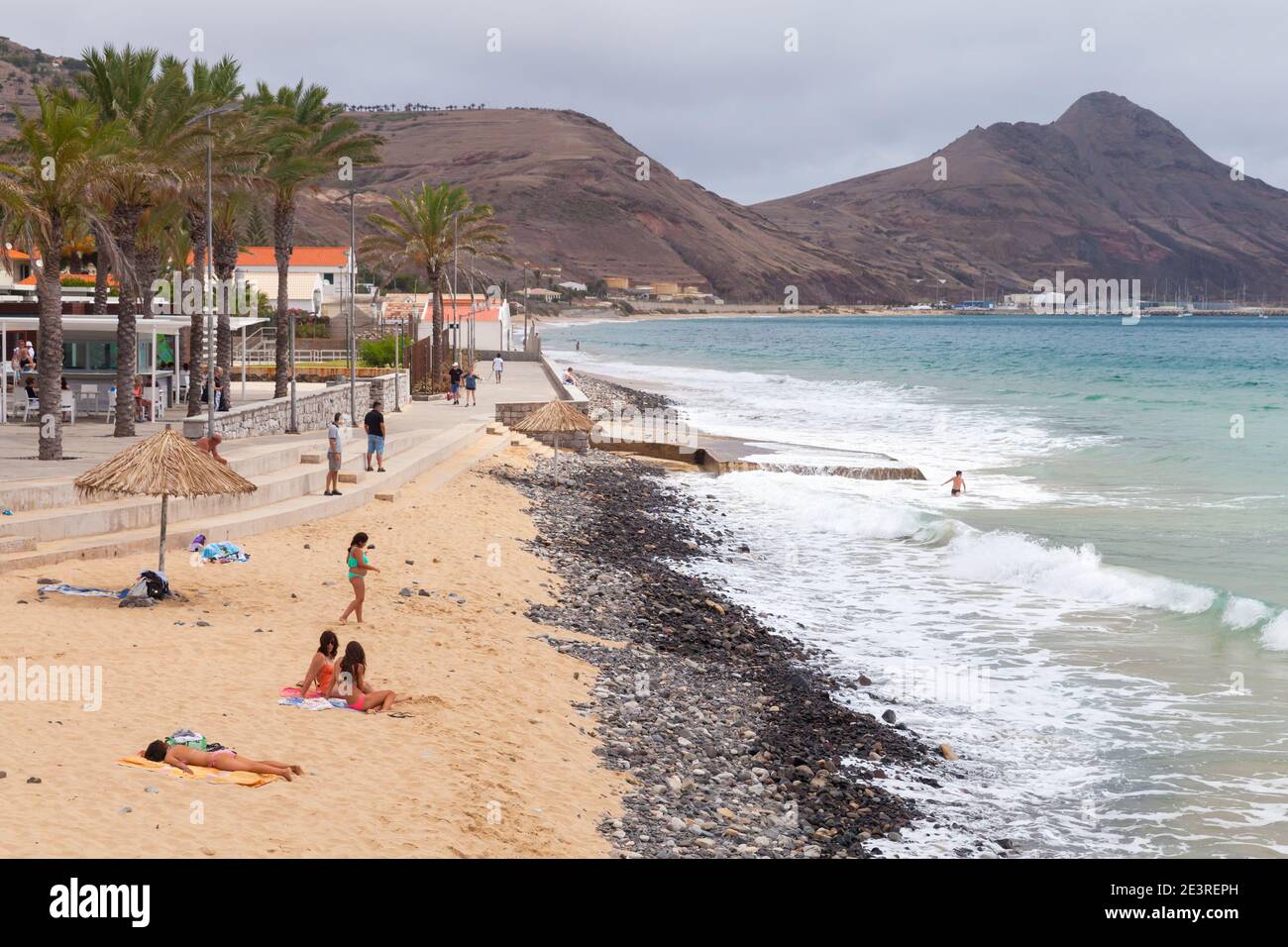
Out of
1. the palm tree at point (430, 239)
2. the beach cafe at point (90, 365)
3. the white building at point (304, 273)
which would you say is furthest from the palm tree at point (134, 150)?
the white building at point (304, 273)

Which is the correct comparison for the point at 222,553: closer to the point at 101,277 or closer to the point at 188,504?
the point at 188,504

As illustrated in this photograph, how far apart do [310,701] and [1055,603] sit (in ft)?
37.2

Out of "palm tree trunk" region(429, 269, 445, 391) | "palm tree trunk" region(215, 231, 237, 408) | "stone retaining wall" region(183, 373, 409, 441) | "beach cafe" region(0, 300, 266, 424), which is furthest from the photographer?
"palm tree trunk" region(429, 269, 445, 391)

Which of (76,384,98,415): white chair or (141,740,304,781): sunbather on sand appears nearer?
(141,740,304,781): sunbather on sand

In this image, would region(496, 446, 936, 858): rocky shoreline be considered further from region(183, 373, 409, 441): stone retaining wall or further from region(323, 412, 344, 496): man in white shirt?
region(183, 373, 409, 441): stone retaining wall

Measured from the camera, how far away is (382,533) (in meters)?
19.4

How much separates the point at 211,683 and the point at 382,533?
28.0ft

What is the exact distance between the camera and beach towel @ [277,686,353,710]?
1062cm

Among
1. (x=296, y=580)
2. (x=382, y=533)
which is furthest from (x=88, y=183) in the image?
(x=296, y=580)

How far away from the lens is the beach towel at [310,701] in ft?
34.9

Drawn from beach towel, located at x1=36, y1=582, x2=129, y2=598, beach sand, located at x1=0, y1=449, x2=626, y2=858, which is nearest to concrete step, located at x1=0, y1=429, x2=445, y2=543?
beach sand, located at x1=0, y1=449, x2=626, y2=858

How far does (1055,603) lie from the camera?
18047 mm

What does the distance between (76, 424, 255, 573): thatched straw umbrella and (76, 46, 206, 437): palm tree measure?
10.2 metres

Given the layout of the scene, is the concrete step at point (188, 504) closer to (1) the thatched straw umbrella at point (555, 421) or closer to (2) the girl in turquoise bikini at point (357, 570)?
(2) the girl in turquoise bikini at point (357, 570)
